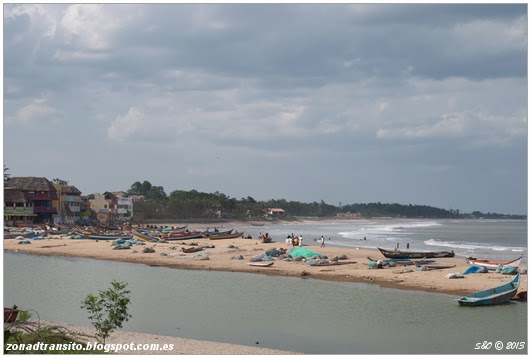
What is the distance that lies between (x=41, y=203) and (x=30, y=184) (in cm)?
320

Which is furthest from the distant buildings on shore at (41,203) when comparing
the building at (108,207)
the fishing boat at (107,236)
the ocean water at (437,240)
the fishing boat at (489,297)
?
the fishing boat at (489,297)

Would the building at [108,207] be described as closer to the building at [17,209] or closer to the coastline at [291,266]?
the building at [17,209]

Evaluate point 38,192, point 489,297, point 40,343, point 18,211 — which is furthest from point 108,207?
point 40,343

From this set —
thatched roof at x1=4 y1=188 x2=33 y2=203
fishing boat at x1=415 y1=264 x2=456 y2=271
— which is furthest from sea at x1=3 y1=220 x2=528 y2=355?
thatched roof at x1=4 y1=188 x2=33 y2=203

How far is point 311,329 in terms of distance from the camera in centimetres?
2066

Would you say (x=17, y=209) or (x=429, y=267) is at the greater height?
(x=17, y=209)

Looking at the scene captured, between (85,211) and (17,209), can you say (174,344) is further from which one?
(85,211)

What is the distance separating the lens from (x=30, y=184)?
87125 millimetres

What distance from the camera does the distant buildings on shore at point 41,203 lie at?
8319 cm

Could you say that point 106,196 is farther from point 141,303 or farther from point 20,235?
point 141,303

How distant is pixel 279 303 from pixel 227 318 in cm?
363

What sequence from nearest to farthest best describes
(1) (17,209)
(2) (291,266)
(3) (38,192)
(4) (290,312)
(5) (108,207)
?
(4) (290,312), (2) (291,266), (1) (17,209), (3) (38,192), (5) (108,207)

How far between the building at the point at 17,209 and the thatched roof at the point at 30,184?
71.4 inches

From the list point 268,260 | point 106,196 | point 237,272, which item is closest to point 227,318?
point 237,272
